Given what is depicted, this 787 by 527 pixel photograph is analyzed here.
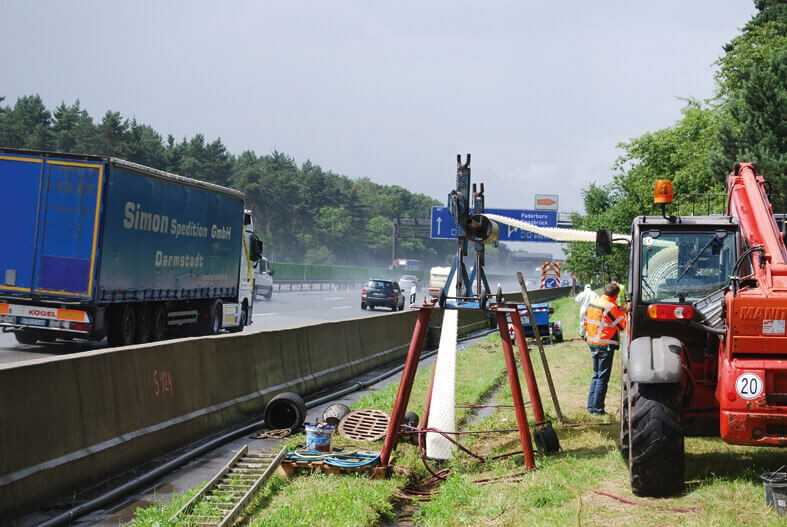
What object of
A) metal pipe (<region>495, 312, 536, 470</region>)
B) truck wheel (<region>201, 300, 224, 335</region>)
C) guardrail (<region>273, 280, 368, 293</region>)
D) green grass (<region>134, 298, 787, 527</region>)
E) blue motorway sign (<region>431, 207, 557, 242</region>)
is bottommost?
green grass (<region>134, 298, 787, 527</region>)

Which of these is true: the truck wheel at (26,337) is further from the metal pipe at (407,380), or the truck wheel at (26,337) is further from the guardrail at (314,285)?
the guardrail at (314,285)

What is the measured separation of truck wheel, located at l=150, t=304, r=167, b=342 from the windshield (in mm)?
14380

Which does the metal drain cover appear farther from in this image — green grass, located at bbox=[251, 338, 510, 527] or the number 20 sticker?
the number 20 sticker

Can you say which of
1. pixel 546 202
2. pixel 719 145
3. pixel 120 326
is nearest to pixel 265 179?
pixel 546 202

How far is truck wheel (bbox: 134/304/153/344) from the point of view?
72.8ft

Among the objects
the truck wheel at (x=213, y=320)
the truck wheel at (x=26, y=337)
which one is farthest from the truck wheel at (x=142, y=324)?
the truck wheel at (x=213, y=320)

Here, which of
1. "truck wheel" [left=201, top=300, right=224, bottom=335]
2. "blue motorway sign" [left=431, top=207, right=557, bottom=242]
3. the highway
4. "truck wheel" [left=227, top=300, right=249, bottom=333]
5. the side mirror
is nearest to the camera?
the side mirror

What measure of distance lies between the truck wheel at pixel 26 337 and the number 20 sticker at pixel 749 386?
16447 millimetres

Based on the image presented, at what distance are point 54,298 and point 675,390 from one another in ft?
44.3

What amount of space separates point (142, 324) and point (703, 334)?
14.5 m

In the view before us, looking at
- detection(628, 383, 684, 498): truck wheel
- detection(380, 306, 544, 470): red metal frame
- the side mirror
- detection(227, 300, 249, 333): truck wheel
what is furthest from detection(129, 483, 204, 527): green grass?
detection(227, 300, 249, 333): truck wheel

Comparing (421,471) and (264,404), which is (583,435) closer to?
(421,471)

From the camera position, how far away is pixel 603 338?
1472 cm

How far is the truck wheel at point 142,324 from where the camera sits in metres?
22.2
